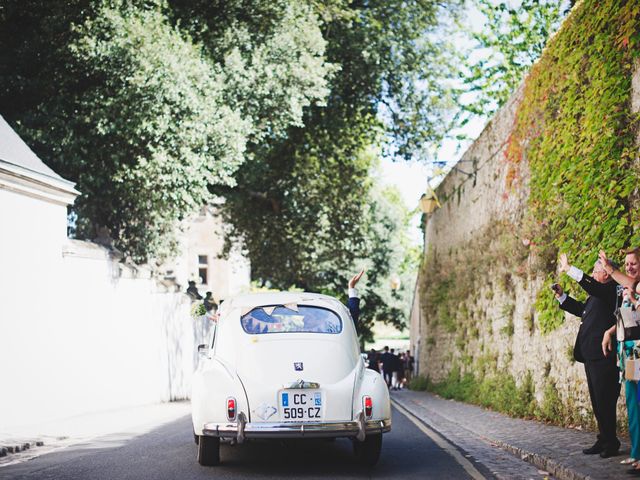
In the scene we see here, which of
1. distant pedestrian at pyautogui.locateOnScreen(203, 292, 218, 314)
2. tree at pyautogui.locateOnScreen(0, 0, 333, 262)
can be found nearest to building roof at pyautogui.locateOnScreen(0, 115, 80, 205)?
tree at pyautogui.locateOnScreen(0, 0, 333, 262)

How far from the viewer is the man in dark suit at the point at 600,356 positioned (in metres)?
8.12

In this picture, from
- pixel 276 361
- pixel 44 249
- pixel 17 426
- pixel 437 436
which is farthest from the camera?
pixel 44 249

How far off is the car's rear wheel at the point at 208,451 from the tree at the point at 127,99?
36.4 ft

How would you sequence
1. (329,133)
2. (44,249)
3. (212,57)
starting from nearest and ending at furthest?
(44,249) → (212,57) → (329,133)

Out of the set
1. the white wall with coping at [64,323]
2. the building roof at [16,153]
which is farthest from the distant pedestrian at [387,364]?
the building roof at [16,153]

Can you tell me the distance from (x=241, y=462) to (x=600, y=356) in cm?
399

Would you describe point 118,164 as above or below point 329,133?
below

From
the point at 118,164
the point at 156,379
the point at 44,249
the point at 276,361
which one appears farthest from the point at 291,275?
the point at 276,361

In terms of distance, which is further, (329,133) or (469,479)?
(329,133)

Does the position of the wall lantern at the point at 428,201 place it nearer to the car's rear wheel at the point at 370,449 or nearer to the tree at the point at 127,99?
the tree at the point at 127,99

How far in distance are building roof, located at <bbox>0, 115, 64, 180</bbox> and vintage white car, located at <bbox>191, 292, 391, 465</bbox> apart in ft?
23.5

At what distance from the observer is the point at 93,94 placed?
18.6 m

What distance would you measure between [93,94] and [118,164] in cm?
170

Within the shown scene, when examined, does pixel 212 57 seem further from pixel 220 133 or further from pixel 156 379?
pixel 156 379
